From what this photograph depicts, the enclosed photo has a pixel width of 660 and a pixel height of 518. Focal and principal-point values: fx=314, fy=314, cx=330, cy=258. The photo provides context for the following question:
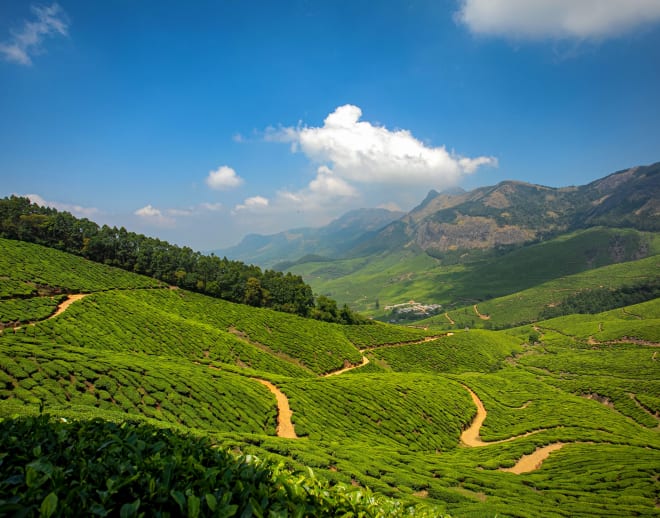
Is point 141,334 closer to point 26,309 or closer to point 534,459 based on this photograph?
point 26,309

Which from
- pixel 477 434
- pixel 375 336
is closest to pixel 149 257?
pixel 375 336

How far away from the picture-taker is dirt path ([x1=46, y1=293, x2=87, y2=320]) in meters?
41.6

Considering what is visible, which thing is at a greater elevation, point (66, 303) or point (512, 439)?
point (66, 303)

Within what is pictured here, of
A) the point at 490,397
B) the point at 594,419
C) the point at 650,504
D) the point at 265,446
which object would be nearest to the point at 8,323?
the point at 265,446

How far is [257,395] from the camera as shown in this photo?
103 feet

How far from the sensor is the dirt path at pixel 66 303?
41.6 metres

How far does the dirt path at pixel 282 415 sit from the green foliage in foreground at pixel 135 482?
23.7 meters

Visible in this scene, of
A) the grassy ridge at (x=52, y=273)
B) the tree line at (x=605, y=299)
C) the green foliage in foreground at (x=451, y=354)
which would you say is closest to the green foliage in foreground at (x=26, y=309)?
the grassy ridge at (x=52, y=273)

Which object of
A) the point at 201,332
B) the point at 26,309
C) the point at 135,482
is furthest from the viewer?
the point at 201,332

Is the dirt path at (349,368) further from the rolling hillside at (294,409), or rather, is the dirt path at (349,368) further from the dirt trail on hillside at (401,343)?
the dirt trail on hillside at (401,343)

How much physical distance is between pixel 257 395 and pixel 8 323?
29349 millimetres

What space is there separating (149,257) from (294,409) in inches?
2424

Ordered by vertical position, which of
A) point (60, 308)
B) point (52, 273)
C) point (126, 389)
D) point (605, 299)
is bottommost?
point (126, 389)

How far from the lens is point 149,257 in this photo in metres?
75.8
